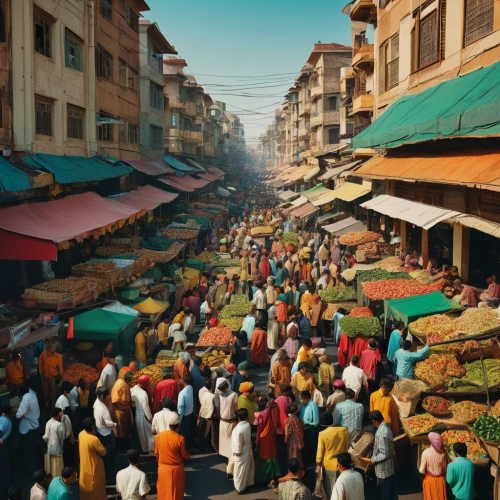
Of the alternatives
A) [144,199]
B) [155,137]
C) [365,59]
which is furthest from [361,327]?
[155,137]

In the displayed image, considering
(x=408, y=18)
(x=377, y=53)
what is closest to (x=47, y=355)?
(x=408, y=18)

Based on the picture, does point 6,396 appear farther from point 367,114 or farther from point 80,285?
point 367,114

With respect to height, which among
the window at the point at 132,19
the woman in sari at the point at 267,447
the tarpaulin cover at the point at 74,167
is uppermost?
the window at the point at 132,19

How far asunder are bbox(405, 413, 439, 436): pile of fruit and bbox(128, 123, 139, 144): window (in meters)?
24.7

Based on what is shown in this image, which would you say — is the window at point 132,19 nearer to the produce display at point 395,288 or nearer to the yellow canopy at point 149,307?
the yellow canopy at point 149,307

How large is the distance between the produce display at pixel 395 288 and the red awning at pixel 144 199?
34.4ft

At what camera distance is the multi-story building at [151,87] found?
114 feet

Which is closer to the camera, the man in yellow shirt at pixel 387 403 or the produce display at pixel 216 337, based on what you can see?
the man in yellow shirt at pixel 387 403

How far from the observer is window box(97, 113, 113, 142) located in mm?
25217

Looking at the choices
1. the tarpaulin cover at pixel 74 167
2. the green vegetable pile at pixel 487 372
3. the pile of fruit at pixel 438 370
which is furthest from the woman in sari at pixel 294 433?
the tarpaulin cover at pixel 74 167

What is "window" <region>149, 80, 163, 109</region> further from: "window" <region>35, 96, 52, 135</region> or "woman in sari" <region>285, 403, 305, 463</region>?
"woman in sari" <region>285, 403, 305, 463</region>

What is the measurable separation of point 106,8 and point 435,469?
2447 centimetres

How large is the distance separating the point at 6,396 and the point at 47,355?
4.16 ft

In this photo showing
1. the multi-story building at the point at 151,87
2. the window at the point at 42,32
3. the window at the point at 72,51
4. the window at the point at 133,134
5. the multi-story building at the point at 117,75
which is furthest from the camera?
the multi-story building at the point at 151,87
